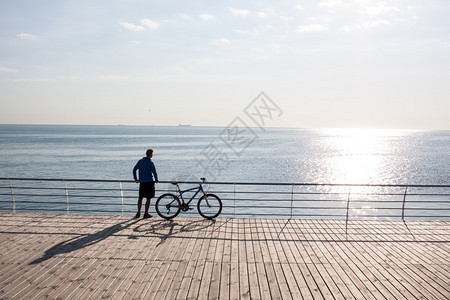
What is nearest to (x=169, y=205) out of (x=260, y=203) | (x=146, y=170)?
(x=146, y=170)

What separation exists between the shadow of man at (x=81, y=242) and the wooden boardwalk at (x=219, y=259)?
2 cm

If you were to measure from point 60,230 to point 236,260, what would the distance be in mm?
4663

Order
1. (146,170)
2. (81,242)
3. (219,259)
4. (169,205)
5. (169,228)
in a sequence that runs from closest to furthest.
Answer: (219,259) < (81,242) < (169,228) < (146,170) < (169,205)

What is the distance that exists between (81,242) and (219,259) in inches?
128

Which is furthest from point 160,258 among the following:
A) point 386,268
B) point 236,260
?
point 386,268

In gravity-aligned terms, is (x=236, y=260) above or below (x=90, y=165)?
above

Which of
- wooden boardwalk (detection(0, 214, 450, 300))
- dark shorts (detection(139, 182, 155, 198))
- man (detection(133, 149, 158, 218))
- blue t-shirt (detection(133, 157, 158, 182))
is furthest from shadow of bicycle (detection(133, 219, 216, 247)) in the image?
blue t-shirt (detection(133, 157, 158, 182))

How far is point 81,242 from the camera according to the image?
668 cm

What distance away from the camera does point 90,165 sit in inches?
1911

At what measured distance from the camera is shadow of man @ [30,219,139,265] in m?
6.07

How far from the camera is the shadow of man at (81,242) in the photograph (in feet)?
19.9

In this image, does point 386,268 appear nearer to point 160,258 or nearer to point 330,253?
point 330,253

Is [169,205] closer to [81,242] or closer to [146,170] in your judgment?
[146,170]

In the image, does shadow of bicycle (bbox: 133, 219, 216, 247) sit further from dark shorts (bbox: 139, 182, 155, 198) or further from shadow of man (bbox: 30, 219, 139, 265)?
dark shorts (bbox: 139, 182, 155, 198)
